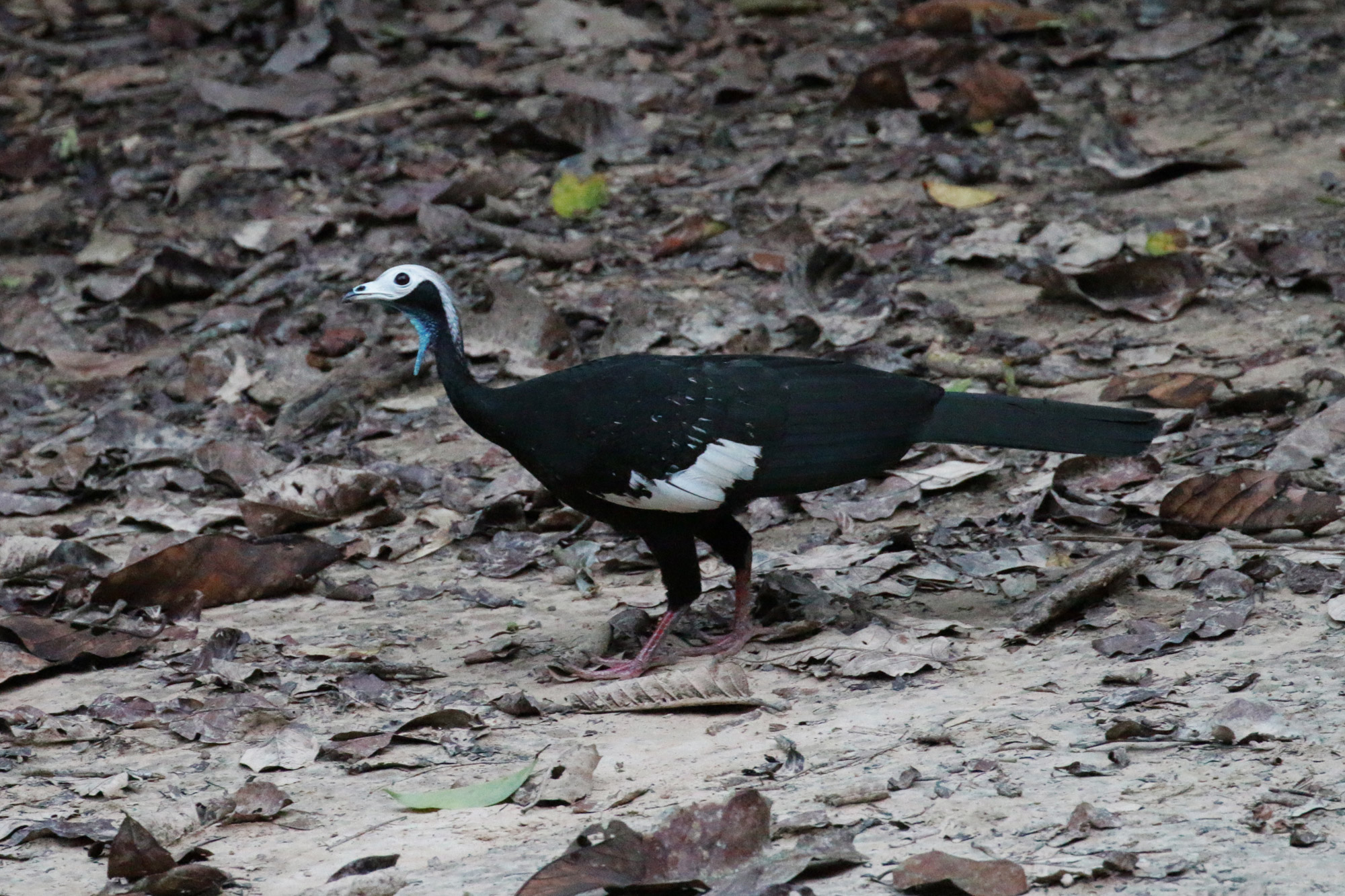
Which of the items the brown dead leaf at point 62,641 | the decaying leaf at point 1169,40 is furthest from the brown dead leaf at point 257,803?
the decaying leaf at point 1169,40

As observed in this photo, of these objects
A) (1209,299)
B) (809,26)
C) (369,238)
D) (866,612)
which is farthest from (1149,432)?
(809,26)

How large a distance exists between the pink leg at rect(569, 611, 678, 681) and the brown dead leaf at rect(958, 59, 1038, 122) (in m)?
4.56

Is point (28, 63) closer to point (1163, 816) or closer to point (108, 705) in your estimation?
point (108, 705)

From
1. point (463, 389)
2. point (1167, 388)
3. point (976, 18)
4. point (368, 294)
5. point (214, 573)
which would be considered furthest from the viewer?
point (976, 18)

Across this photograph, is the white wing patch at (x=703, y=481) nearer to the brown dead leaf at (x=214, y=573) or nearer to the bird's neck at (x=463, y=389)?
the bird's neck at (x=463, y=389)

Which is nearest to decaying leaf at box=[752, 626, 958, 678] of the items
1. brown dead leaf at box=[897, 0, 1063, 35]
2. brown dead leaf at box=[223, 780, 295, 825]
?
brown dead leaf at box=[223, 780, 295, 825]

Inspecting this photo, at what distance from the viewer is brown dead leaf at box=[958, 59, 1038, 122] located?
332 inches

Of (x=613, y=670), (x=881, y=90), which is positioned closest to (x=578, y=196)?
(x=881, y=90)

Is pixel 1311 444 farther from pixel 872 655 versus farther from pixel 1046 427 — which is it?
pixel 872 655

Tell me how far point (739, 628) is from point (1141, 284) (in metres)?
2.75

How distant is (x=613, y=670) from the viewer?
4438 millimetres

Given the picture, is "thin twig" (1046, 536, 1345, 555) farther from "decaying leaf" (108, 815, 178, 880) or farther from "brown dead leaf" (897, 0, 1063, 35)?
"brown dead leaf" (897, 0, 1063, 35)

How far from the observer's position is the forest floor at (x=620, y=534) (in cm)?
337

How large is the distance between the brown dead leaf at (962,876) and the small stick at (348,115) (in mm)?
7425
